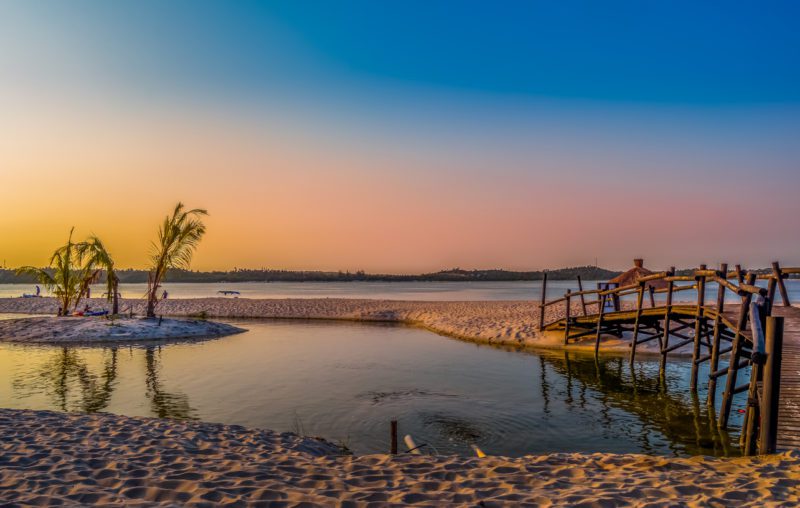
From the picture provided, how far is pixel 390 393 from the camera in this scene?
12.8m

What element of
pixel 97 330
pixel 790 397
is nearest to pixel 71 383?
pixel 97 330

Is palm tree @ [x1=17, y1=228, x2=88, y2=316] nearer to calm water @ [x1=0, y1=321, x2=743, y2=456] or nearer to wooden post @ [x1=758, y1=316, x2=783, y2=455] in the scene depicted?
calm water @ [x1=0, y1=321, x2=743, y2=456]

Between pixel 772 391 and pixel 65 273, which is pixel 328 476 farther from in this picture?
pixel 65 273

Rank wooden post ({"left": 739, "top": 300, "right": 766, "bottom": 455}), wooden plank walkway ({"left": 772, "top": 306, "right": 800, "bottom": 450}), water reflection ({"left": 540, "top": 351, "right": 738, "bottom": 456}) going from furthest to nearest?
water reflection ({"left": 540, "top": 351, "right": 738, "bottom": 456}) → wooden post ({"left": 739, "top": 300, "right": 766, "bottom": 455}) → wooden plank walkway ({"left": 772, "top": 306, "right": 800, "bottom": 450})

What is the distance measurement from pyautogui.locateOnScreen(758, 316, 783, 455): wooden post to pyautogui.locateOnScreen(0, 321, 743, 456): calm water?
6.02 ft

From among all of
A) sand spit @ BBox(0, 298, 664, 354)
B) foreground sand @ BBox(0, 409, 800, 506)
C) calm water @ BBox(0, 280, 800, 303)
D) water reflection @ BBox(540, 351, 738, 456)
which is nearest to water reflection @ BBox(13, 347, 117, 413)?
foreground sand @ BBox(0, 409, 800, 506)

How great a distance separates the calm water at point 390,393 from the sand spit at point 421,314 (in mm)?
2307

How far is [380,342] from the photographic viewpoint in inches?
896

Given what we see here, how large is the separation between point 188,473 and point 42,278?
1020 inches

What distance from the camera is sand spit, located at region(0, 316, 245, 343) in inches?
865

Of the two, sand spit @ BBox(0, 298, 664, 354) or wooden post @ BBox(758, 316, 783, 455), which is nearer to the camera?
wooden post @ BBox(758, 316, 783, 455)

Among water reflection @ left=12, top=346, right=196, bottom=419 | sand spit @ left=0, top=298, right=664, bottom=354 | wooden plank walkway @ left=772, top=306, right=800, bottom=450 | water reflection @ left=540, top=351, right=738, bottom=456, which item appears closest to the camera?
wooden plank walkway @ left=772, top=306, right=800, bottom=450

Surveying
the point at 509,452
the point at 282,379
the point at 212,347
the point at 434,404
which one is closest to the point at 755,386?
the point at 509,452

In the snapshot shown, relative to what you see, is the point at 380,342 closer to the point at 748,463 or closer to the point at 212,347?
the point at 212,347
